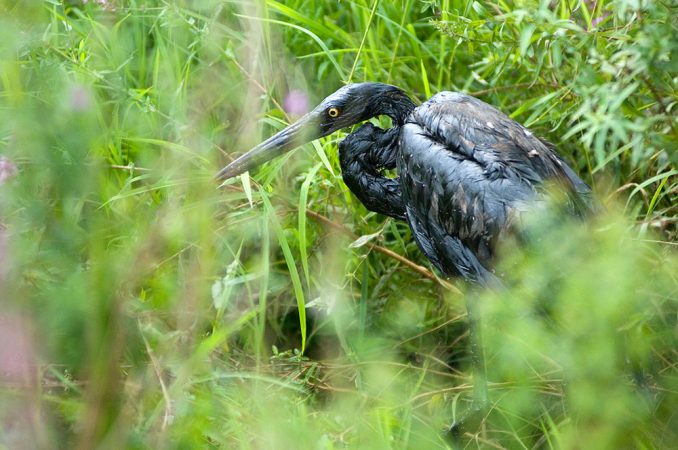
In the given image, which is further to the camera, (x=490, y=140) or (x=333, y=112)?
(x=333, y=112)

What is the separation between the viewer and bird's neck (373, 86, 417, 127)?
3375mm

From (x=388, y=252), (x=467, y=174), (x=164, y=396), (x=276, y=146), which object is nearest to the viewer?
(x=164, y=396)

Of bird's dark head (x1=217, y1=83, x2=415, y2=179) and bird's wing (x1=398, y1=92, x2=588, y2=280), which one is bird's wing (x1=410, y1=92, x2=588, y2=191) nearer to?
bird's wing (x1=398, y1=92, x2=588, y2=280)

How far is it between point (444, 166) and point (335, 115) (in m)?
0.57

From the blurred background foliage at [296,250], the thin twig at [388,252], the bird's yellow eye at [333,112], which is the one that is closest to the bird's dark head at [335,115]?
the bird's yellow eye at [333,112]

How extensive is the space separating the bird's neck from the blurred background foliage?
10.8 inches

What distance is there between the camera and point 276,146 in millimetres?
3350

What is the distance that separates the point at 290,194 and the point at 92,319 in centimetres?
200

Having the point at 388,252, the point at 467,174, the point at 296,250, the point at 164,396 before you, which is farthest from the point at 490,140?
the point at 164,396

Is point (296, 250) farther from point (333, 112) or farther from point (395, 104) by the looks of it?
point (395, 104)

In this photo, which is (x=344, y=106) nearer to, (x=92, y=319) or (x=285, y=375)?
(x=285, y=375)

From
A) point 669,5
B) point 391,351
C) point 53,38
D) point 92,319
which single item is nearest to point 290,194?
point 391,351

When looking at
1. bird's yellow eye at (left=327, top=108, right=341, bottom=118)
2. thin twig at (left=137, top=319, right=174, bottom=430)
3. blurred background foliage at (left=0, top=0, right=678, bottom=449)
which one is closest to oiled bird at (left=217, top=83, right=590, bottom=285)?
bird's yellow eye at (left=327, top=108, right=341, bottom=118)

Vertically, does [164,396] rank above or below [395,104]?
above
